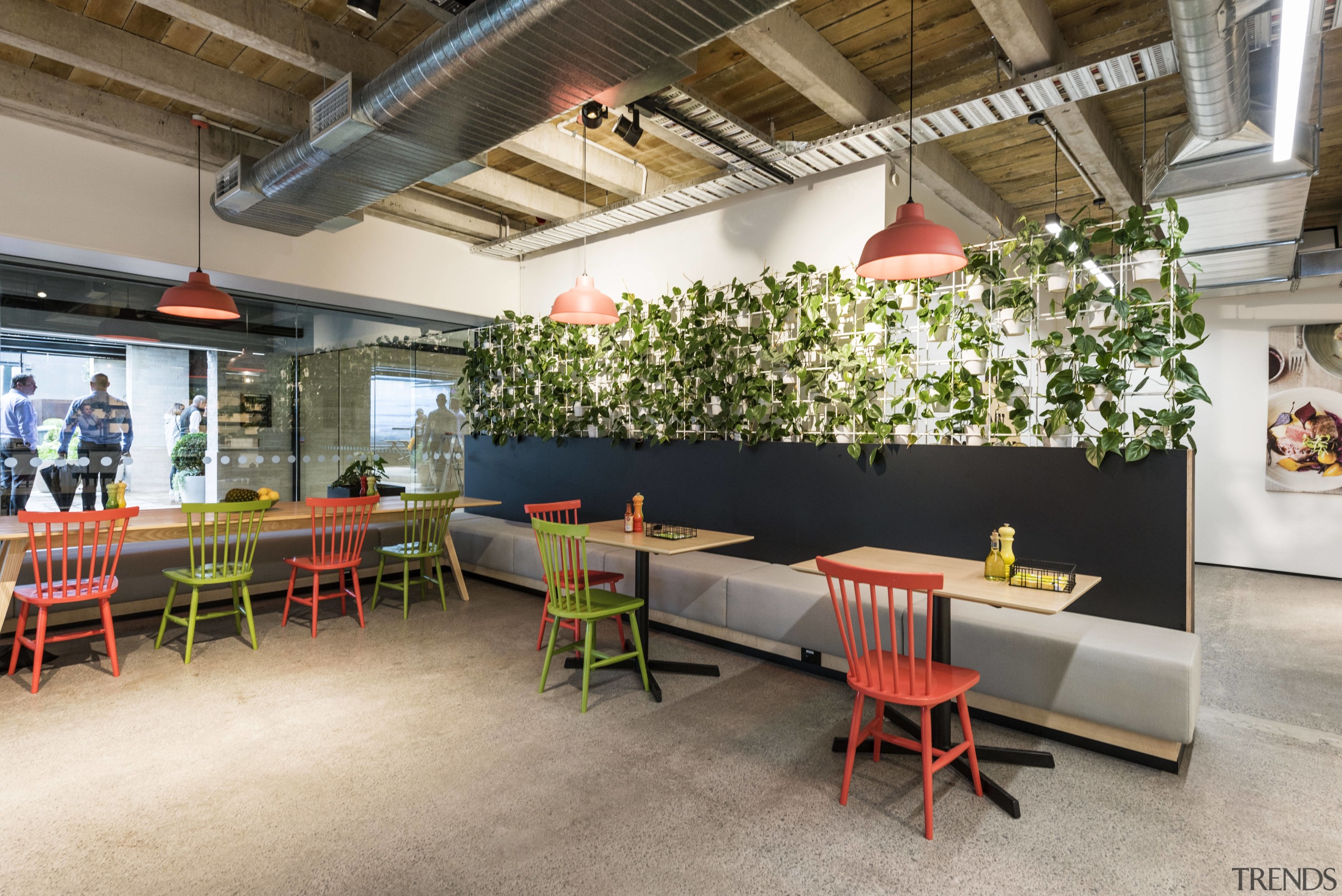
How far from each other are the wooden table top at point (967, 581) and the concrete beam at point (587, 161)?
10.7 ft

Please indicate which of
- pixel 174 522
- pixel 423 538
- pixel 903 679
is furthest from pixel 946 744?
pixel 174 522

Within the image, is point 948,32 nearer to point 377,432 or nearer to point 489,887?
point 489,887

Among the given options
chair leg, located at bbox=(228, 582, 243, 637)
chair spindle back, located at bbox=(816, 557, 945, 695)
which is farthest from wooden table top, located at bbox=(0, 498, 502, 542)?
chair spindle back, located at bbox=(816, 557, 945, 695)

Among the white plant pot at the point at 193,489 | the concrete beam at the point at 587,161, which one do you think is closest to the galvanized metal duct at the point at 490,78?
the concrete beam at the point at 587,161

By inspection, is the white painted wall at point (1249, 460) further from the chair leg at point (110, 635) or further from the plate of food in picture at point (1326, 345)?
the chair leg at point (110, 635)

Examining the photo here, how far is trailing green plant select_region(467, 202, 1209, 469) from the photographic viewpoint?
338 cm

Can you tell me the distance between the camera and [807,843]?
230cm

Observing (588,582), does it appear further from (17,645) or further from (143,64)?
(143,64)

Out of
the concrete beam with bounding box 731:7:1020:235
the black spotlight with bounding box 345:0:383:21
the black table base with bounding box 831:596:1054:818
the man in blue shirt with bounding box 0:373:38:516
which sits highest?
the concrete beam with bounding box 731:7:1020:235

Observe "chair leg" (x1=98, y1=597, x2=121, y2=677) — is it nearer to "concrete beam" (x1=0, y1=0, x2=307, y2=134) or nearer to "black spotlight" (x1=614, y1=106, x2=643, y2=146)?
"concrete beam" (x1=0, y1=0, x2=307, y2=134)

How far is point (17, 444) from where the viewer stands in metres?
4.91

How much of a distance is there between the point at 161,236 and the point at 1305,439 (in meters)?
10.0

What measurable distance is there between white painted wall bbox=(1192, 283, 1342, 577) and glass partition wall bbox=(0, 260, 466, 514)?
8.09 m

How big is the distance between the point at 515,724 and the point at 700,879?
1384 mm
